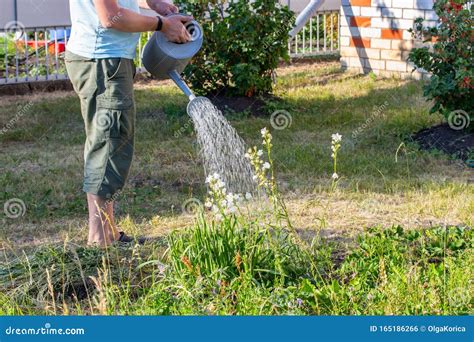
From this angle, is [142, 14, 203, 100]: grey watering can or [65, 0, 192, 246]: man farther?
[142, 14, 203, 100]: grey watering can

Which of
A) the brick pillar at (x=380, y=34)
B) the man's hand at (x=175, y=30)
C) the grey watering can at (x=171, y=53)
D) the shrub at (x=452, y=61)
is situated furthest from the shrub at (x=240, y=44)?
the man's hand at (x=175, y=30)

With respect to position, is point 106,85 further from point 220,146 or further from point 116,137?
point 220,146

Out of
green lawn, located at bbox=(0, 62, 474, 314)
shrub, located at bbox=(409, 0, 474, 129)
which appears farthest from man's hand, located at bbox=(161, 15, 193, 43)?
shrub, located at bbox=(409, 0, 474, 129)

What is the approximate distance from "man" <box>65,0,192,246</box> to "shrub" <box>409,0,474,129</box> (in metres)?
3.23

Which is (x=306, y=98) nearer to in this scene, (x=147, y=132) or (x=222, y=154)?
(x=147, y=132)

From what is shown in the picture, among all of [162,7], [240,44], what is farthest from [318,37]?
[162,7]

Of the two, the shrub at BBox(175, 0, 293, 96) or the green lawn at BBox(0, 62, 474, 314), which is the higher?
the shrub at BBox(175, 0, 293, 96)

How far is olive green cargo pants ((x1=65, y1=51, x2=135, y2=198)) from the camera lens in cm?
505

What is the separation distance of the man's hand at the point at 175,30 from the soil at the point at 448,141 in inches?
126

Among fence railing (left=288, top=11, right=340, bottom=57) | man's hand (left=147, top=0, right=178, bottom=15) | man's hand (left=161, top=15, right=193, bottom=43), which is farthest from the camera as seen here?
fence railing (left=288, top=11, right=340, bottom=57)

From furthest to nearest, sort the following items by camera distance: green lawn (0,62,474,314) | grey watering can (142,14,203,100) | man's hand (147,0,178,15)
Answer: man's hand (147,0,178,15), grey watering can (142,14,203,100), green lawn (0,62,474,314)

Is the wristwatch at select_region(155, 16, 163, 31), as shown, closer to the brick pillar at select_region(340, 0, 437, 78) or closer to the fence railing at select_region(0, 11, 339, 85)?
the fence railing at select_region(0, 11, 339, 85)

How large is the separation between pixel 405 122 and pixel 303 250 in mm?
4233

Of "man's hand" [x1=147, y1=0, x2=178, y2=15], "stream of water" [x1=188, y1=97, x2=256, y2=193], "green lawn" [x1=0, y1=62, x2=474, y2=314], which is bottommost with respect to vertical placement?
"green lawn" [x1=0, y1=62, x2=474, y2=314]
